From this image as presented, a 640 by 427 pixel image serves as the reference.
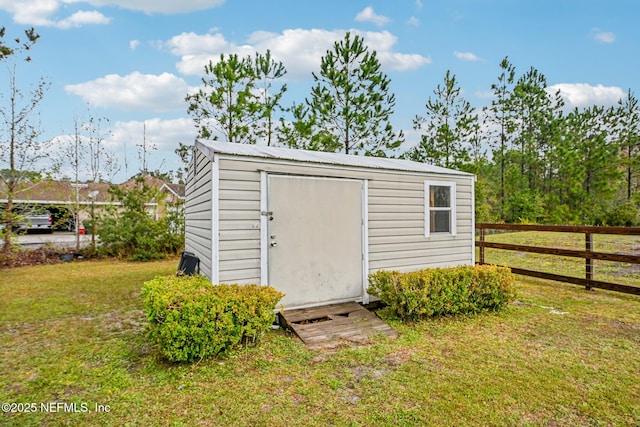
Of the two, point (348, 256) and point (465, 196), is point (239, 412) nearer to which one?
point (348, 256)

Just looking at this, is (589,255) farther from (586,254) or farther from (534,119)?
(534,119)

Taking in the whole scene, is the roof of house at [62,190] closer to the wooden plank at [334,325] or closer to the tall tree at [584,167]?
the wooden plank at [334,325]

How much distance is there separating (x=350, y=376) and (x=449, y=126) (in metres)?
19.4

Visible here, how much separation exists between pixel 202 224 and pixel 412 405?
3.59 meters

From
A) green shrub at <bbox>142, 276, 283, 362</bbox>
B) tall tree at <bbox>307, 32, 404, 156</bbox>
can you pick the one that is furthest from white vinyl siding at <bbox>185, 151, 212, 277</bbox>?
tall tree at <bbox>307, 32, 404, 156</bbox>

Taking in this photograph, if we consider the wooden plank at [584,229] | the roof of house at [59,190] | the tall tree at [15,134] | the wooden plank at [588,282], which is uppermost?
the tall tree at [15,134]

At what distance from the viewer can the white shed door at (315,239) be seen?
15.0 ft

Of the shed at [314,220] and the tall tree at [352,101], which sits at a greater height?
the tall tree at [352,101]

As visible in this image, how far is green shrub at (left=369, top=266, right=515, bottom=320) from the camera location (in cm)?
460

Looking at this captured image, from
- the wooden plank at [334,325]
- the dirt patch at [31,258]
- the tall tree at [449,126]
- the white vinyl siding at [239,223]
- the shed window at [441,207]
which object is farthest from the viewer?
the tall tree at [449,126]

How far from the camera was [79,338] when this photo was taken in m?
4.11

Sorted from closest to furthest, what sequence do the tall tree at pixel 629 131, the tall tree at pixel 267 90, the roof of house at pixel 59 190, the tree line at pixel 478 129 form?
1. the roof of house at pixel 59 190
2. the tree line at pixel 478 129
3. the tall tree at pixel 267 90
4. the tall tree at pixel 629 131

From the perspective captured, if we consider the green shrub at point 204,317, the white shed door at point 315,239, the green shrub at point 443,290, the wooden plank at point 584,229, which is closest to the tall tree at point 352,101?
the wooden plank at point 584,229

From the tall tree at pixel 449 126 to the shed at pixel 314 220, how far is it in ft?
48.0
